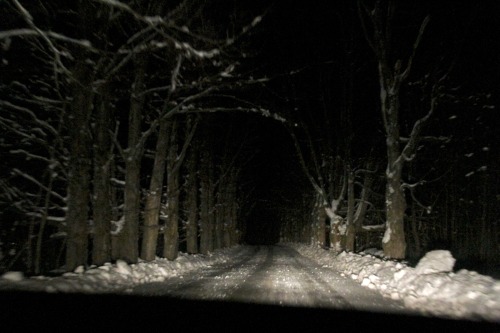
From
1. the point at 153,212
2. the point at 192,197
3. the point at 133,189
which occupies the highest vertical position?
the point at 192,197

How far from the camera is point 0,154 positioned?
16.2m

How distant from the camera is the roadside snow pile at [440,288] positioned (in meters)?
8.27

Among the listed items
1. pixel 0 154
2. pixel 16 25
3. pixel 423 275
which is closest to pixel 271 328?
pixel 423 275

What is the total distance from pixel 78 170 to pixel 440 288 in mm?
9470

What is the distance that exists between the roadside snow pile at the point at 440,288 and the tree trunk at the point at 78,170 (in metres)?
8.01

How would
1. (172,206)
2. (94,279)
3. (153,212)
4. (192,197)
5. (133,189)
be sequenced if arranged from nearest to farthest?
1. (94,279)
2. (133,189)
3. (153,212)
4. (172,206)
5. (192,197)

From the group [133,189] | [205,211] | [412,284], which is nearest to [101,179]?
[133,189]

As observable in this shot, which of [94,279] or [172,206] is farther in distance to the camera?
[172,206]

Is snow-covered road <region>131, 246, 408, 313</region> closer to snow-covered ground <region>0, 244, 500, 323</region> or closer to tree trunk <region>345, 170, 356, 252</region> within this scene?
snow-covered ground <region>0, 244, 500, 323</region>

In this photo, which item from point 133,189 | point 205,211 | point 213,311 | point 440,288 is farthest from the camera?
point 205,211

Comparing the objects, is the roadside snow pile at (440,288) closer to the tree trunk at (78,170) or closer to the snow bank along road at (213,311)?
the snow bank along road at (213,311)

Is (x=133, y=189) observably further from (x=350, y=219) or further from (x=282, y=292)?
(x=350, y=219)

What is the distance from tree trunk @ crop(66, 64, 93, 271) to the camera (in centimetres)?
1279

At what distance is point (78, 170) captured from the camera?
12820 mm
